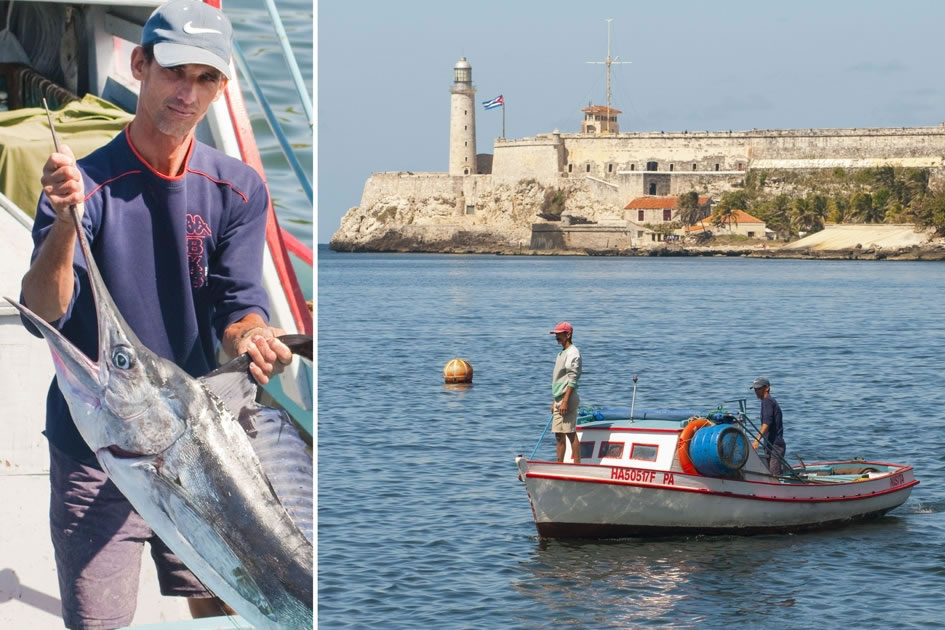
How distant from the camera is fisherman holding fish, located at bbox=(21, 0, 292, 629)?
4871 millimetres

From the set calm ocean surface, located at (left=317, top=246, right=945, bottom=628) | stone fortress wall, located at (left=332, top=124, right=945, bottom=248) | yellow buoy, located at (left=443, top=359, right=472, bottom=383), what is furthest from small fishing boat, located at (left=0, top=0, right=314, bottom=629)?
stone fortress wall, located at (left=332, top=124, right=945, bottom=248)

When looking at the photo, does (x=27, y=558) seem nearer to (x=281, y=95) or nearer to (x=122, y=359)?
(x=122, y=359)

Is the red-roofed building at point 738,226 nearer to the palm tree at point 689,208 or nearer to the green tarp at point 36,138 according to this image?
the palm tree at point 689,208

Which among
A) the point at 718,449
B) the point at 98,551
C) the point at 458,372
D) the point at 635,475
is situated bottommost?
the point at 458,372

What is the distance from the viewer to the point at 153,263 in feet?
16.5

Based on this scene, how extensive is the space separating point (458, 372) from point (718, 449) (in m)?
15.1

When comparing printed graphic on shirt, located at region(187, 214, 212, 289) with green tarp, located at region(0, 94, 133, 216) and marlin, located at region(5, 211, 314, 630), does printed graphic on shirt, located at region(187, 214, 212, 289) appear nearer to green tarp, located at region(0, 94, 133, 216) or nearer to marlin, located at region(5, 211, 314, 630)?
marlin, located at region(5, 211, 314, 630)

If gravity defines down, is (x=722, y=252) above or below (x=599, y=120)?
below

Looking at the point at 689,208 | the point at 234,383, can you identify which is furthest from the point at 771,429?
the point at 689,208

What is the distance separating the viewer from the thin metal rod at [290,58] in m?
5.29

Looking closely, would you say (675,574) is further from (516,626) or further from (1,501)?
(1,501)

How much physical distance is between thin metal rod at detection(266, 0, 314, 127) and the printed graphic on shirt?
571mm

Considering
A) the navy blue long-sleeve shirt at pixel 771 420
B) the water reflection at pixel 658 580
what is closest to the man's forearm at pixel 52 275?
the water reflection at pixel 658 580

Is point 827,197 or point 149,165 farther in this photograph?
point 827,197
